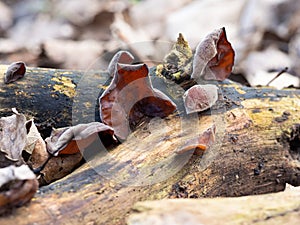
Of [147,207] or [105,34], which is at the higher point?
[105,34]

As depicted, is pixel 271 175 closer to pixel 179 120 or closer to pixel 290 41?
pixel 179 120

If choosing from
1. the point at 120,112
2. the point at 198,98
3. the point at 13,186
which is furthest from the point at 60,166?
the point at 198,98

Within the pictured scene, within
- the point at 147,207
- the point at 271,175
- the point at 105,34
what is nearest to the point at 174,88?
the point at 271,175

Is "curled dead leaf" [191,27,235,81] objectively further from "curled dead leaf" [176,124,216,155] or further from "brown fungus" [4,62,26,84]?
"brown fungus" [4,62,26,84]

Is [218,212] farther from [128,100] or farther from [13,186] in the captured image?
[128,100]

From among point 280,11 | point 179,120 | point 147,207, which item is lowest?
point 147,207

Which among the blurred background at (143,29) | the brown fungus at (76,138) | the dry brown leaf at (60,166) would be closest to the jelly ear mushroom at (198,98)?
the brown fungus at (76,138)

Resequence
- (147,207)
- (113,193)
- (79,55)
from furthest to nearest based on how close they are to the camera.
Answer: (79,55)
(113,193)
(147,207)
